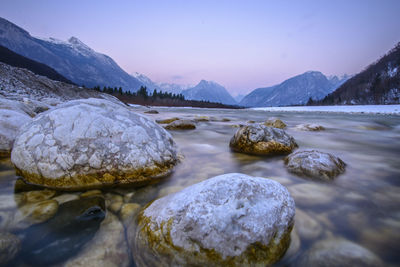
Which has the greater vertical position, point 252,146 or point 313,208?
point 252,146

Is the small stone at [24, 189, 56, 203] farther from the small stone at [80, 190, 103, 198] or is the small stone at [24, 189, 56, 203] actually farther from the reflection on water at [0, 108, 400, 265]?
the small stone at [80, 190, 103, 198]

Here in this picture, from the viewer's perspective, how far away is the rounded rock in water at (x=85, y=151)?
2.13m

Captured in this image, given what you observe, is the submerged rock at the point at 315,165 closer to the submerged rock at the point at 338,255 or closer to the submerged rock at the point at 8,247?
the submerged rock at the point at 338,255

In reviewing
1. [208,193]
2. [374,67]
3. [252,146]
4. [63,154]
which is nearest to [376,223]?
[208,193]

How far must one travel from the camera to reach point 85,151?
2189mm

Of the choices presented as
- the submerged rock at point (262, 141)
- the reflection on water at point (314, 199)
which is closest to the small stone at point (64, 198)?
the reflection on water at point (314, 199)

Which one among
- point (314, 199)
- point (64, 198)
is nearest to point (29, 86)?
point (64, 198)

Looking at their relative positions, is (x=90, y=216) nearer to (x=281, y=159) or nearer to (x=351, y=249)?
(x=351, y=249)

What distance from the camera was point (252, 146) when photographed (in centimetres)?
358

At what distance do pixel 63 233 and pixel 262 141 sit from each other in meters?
3.10

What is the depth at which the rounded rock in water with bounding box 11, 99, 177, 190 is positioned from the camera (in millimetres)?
2133

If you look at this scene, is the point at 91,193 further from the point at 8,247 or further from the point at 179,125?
the point at 179,125

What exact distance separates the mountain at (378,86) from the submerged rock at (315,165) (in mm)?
56866

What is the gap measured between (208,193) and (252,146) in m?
2.39
